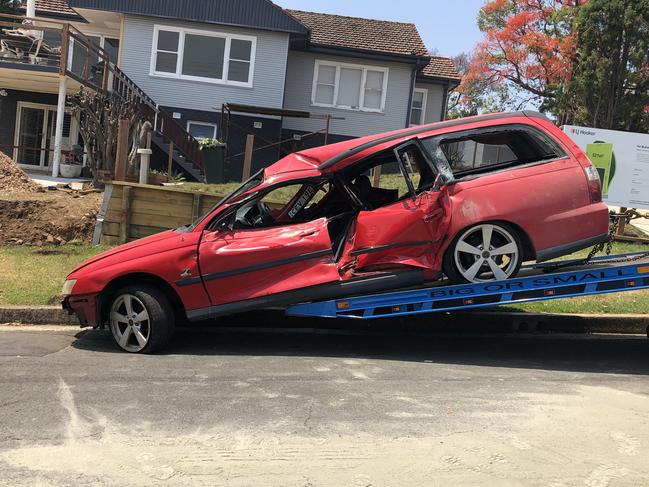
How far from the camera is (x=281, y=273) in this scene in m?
5.95

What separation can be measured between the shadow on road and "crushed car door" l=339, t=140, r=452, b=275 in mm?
946

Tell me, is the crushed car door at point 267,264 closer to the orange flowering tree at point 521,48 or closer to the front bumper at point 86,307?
the front bumper at point 86,307

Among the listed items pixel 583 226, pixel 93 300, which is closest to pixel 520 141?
pixel 583 226

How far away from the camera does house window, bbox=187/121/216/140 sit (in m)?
21.6

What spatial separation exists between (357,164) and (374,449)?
3.18 metres

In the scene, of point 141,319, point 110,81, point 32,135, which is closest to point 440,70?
point 110,81

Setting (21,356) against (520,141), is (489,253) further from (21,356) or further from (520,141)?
(21,356)

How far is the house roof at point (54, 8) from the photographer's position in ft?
76.7

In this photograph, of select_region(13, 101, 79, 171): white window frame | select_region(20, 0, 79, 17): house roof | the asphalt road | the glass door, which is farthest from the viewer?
select_region(20, 0, 79, 17): house roof

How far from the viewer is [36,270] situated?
867cm

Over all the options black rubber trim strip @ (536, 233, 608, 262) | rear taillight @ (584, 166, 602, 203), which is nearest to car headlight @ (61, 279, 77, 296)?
black rubber trim strip @ (536, 233, 608, 262)

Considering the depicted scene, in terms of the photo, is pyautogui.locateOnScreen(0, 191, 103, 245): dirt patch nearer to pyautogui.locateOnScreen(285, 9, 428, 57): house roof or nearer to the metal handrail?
the metal handrail

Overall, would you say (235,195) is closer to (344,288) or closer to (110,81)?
(344,288)

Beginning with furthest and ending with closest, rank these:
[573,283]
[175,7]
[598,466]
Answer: [175,7] → [573,283] → [598,466]
